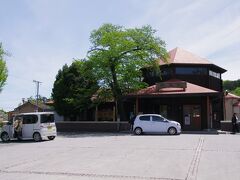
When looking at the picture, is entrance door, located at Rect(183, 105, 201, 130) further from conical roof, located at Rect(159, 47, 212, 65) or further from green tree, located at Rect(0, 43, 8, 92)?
green tree, located at Rect(0, 43, 8, 92)

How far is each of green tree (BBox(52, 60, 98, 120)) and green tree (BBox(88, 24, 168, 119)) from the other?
8.58ft

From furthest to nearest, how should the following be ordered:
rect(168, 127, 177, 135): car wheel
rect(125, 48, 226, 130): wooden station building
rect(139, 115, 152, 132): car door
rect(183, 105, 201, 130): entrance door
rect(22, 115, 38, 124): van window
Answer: rect(183, 105, 201, 130): entrance door
rect(125, 48, 226, 130): wooden station building
rect(139, 115, 152, 132): car door
rect(168, 127, 177, 135): car wheel
rect(22, 115, 38, 124): van window

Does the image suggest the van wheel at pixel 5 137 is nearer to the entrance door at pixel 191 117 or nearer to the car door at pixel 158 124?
the car door at pixel 158 124

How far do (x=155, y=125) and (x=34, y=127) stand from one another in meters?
8.97

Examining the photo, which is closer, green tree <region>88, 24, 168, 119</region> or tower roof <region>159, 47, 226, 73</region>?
green tree <region>88, 24, 168, 119</region>

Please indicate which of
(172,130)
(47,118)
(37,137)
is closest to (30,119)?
(47,118)

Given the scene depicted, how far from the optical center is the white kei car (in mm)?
28281

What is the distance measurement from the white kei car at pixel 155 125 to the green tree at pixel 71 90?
378 inches

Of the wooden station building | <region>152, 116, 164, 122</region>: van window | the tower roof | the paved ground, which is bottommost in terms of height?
the paved ground

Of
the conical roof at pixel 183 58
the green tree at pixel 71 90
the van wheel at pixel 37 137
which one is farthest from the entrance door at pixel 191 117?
the van wheel at pixel 37 137

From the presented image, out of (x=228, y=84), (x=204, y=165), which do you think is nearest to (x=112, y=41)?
(x=204, y=165)

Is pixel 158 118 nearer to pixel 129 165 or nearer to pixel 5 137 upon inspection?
pixel 5 137

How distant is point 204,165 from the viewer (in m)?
12.5

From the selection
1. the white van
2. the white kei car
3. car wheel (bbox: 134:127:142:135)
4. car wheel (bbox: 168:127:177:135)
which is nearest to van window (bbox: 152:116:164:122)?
the white kei car
